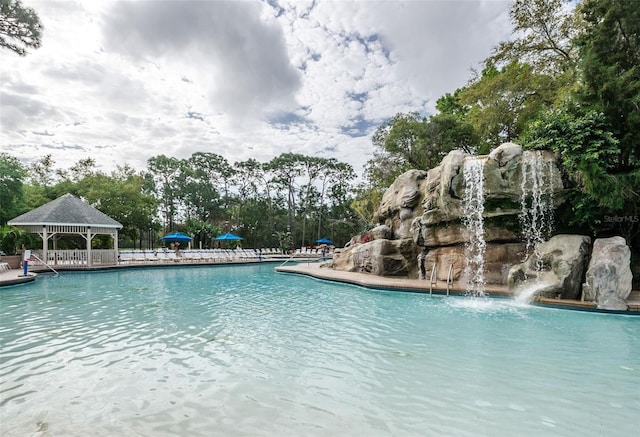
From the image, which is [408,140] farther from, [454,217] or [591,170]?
[591,170]

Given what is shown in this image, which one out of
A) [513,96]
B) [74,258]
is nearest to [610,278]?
[513,96]

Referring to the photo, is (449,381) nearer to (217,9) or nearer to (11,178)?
(217,9)

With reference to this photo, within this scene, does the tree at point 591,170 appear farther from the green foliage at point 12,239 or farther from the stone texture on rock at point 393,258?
the green foliage at point 12,239

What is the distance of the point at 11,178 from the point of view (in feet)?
65.0

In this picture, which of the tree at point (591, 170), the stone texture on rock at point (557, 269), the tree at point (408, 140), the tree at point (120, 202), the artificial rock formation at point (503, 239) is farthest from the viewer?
the tree at point (120, 202)

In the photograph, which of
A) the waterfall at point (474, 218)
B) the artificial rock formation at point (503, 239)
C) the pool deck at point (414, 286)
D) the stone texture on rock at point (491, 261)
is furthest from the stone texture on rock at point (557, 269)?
the waterfall at point (474, 218)

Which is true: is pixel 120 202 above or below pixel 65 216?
above

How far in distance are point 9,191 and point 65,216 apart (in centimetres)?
721

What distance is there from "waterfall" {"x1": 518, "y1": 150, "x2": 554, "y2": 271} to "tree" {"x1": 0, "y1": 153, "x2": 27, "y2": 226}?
26661 millimetres

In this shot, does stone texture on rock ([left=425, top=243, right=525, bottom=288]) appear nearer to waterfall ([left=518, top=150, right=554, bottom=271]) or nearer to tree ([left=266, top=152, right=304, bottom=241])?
waterfall ([left=518, top=150, right=554, bottom=271])

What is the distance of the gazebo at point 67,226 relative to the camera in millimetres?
15477

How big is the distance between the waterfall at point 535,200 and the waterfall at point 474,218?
1113 mm

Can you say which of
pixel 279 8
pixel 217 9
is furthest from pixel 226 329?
pixel 279 8

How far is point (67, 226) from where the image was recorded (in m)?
16.1
